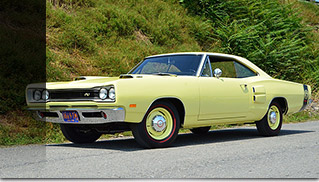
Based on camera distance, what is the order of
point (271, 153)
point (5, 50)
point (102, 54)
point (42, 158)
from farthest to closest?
1. point (102, 54)
2. point (5, 50)
3. point (271, 153)
4. point (42, 158)

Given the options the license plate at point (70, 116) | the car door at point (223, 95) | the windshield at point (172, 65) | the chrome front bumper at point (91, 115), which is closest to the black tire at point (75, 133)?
the chrome front bumper at point (91, 115)

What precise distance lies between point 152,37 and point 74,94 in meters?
10.5

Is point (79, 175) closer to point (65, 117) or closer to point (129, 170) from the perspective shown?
point (129, 170)

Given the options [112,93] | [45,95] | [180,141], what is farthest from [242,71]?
[45,95]

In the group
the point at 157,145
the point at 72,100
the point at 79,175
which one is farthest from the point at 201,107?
the point at 79,175

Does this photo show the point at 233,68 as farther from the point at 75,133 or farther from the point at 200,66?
the point at 75,133

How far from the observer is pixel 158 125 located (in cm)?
641

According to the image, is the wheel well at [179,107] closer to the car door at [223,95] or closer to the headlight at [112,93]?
the car door at [223,95]

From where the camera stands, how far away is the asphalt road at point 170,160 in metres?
4.57

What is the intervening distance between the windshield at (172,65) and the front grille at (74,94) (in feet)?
5.17

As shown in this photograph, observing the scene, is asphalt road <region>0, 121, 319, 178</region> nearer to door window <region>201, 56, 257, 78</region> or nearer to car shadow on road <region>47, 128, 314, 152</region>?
car shadow on road <region>47, 128, 314, 152</region>

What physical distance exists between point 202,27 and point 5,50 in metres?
10.2

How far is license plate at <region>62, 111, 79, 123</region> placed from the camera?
621 centimetres

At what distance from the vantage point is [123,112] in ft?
19.4
